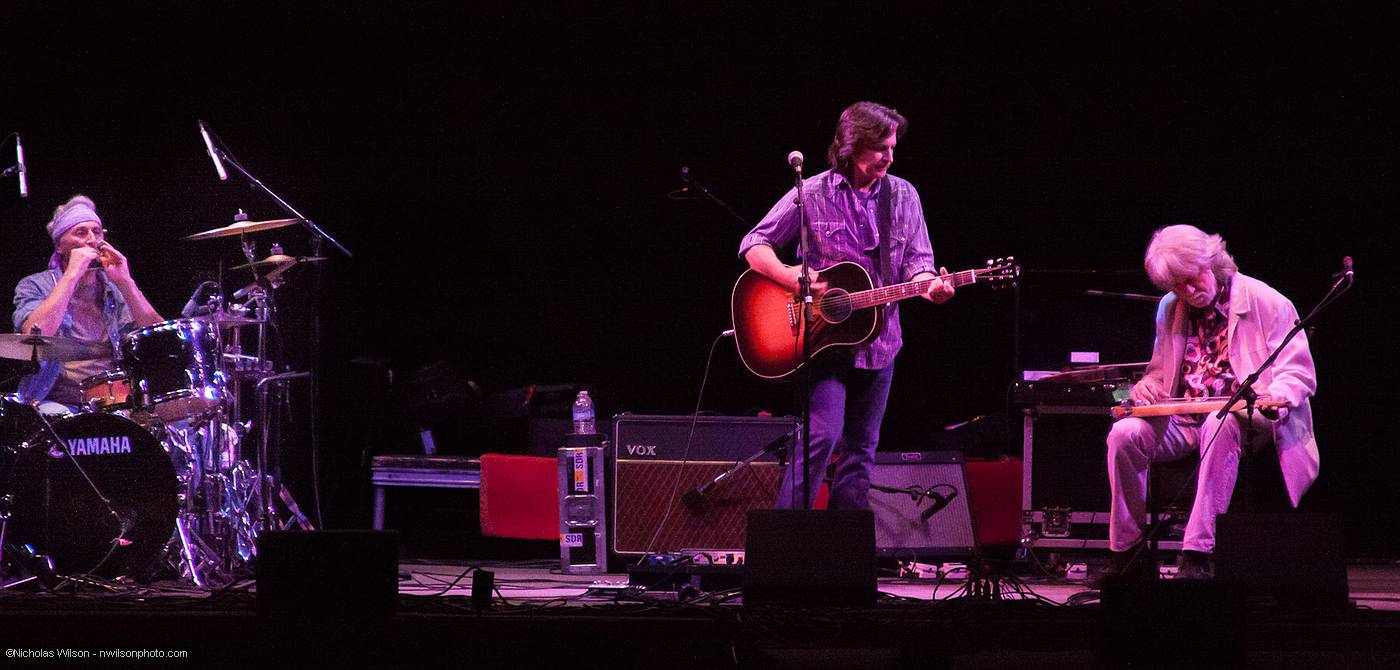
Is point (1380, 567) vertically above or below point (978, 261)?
below

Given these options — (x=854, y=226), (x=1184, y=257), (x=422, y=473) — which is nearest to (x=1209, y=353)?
(x=1184, y=257)

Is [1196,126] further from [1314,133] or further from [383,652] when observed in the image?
[383,652]

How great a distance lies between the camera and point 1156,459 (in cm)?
489

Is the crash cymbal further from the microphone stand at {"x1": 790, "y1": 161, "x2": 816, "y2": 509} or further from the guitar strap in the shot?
the guitar strap

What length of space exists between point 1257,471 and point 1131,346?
0.92m

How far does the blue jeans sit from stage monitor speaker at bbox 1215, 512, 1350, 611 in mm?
1321

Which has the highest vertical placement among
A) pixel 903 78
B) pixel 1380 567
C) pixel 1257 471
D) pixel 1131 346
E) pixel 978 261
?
pixel 903 78

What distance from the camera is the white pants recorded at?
4.64 m

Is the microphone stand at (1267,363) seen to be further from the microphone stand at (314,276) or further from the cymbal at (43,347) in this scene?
the cymbal at (43,347)

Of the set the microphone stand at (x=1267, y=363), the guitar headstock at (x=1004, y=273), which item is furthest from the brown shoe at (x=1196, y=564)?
the guitar headstock at (x=1004, y=273)

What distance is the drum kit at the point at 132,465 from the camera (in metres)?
4.77

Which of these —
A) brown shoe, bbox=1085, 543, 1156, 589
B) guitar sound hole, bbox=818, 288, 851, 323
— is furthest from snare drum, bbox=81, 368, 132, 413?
brown shoe, bbox=1085, 543, 1156, 589

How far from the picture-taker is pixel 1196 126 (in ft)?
20.1

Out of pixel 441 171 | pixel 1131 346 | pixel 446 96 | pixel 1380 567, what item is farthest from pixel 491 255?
pixel 1380 567
